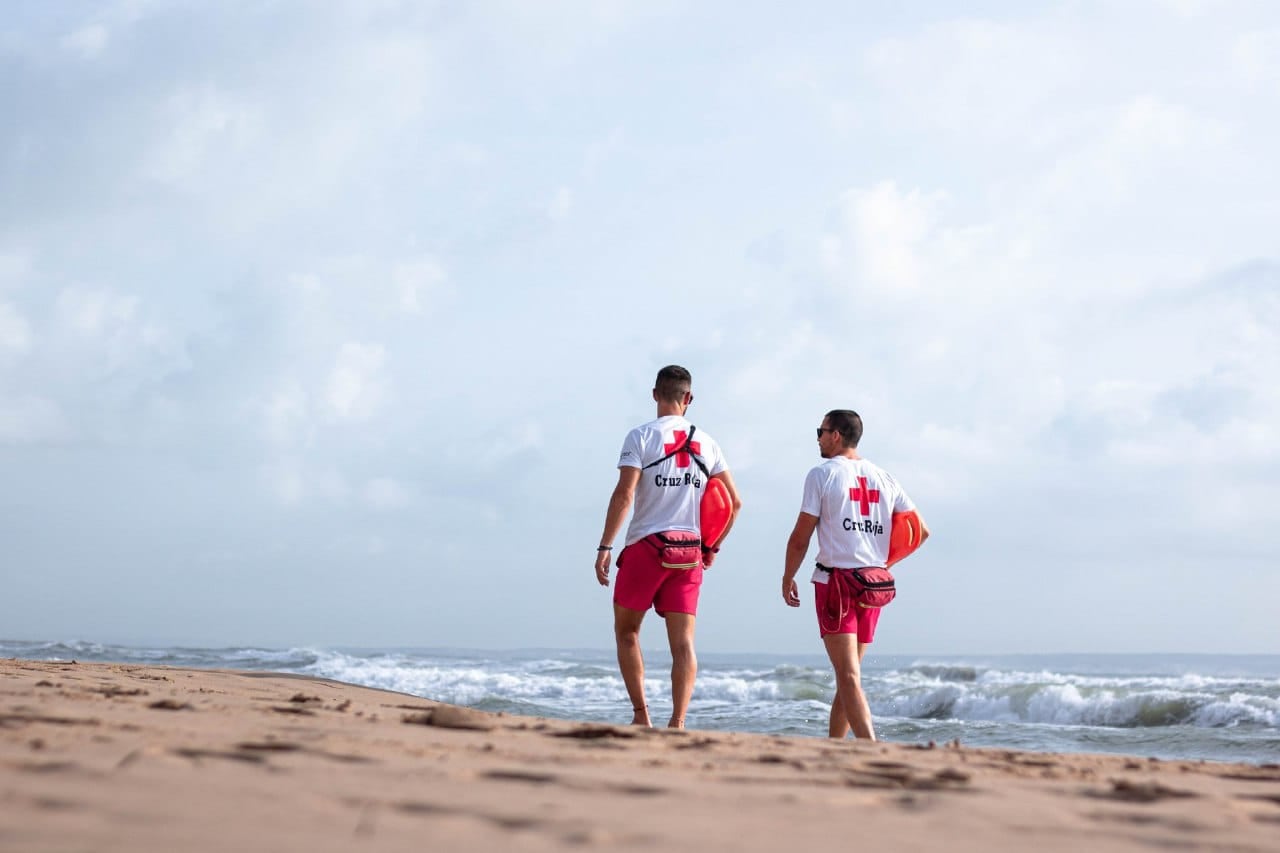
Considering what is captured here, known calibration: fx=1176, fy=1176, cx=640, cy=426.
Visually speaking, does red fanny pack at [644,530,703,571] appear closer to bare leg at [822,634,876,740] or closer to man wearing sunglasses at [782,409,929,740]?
man wearing sunglasses at [782,409,929,740]

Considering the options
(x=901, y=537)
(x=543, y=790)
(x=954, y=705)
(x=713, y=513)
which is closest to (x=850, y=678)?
(x=901, y=537)

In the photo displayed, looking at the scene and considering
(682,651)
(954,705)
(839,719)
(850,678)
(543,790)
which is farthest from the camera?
(954,705)

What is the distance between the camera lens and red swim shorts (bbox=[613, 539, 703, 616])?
6.24 m

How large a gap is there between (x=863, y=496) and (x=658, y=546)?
1.14 meters

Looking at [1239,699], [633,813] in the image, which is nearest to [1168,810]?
[633,813]

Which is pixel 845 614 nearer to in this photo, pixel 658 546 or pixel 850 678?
pixel 850 678

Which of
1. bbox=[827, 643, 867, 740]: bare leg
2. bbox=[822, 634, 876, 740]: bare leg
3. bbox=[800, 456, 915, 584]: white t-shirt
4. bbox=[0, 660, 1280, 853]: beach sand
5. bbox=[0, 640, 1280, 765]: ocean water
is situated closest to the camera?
bbox=[0, 660, 1280, 853]: beach sand

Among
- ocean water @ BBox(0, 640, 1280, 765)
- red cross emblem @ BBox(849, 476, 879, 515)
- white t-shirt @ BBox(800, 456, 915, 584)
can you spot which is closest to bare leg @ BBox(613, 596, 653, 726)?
white t-shirt @ BBox(800, 456, 915, 584)

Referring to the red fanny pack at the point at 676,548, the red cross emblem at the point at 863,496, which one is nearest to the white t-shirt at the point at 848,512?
the red cross emblem at the point at 863,496

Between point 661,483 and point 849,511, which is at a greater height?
point 661,483

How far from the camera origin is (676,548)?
6207mm

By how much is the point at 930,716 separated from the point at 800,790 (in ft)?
43.3

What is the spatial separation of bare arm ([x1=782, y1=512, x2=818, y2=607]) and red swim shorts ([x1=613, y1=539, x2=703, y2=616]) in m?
0.51

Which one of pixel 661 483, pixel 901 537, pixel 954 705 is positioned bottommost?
pixel 954 705
